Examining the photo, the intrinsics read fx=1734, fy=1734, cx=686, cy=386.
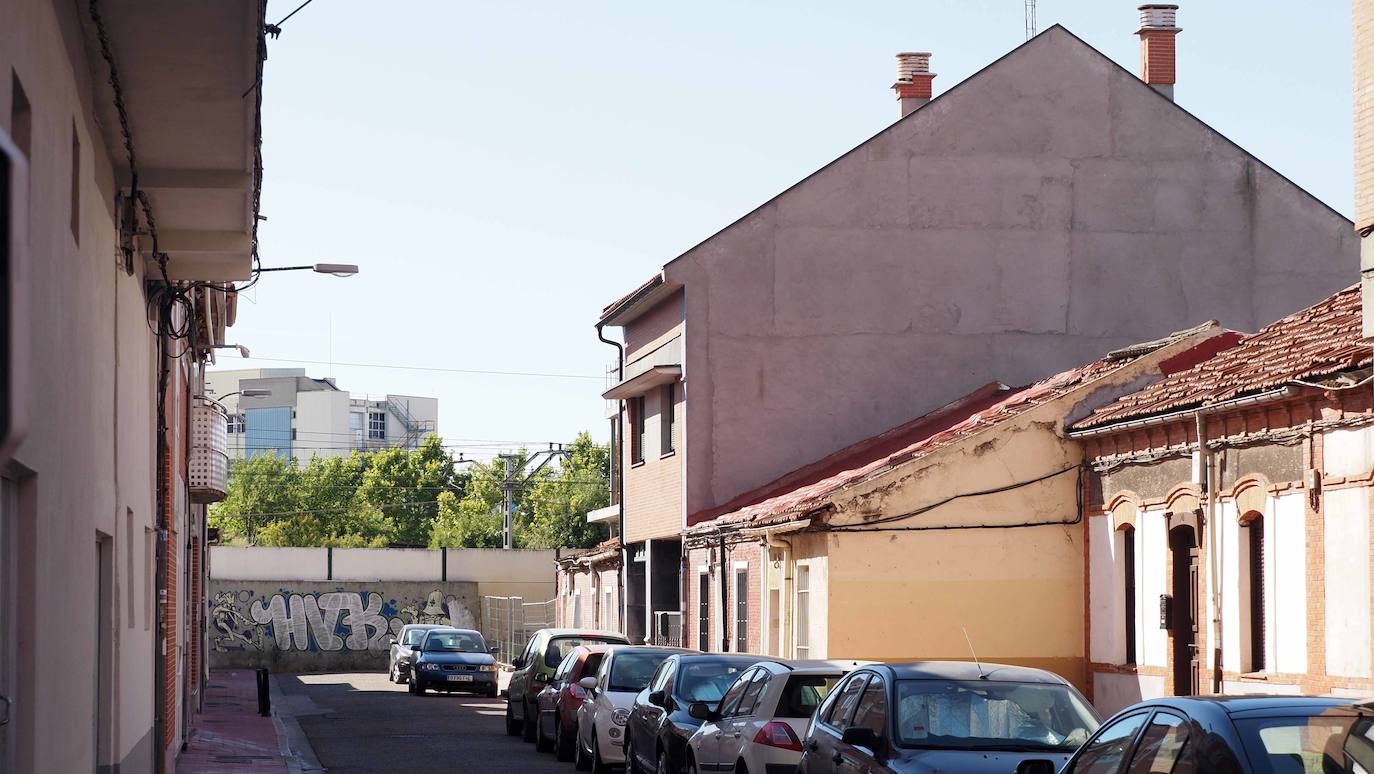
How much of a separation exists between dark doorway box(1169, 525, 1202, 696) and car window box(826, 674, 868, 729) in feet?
27.8

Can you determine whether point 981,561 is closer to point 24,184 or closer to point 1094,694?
point 1094,694

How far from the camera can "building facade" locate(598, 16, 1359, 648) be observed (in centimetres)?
3008

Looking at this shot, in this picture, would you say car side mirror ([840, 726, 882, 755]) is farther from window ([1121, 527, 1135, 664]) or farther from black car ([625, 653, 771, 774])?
window ([1121, 527, 1135, 664])

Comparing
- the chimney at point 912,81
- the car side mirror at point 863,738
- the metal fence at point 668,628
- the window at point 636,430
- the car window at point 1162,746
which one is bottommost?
the metal fence at point 668,628

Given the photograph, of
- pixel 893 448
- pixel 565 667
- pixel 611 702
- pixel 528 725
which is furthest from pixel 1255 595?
pixel 528 725

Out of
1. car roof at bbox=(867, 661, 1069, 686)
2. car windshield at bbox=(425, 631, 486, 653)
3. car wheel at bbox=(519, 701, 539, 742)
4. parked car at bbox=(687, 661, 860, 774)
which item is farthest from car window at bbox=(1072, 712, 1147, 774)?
car windshield at bbox=(425, 631, 486, 653)

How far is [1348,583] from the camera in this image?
15.7 meters

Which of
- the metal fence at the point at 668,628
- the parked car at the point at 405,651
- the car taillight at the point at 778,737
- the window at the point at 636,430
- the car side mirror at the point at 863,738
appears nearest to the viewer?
the car side mirror at the point at 863,738

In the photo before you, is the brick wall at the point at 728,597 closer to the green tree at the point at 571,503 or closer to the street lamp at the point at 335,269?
the street lamp at the point at 335,269

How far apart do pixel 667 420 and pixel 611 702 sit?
505 inches

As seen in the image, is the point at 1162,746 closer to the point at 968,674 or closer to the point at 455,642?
the point at 968,674

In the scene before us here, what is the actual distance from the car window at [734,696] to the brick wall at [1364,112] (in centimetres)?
622

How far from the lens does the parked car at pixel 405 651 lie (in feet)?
144

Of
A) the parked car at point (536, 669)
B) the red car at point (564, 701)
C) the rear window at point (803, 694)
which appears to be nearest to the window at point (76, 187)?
the rear window at point (803, 694)
